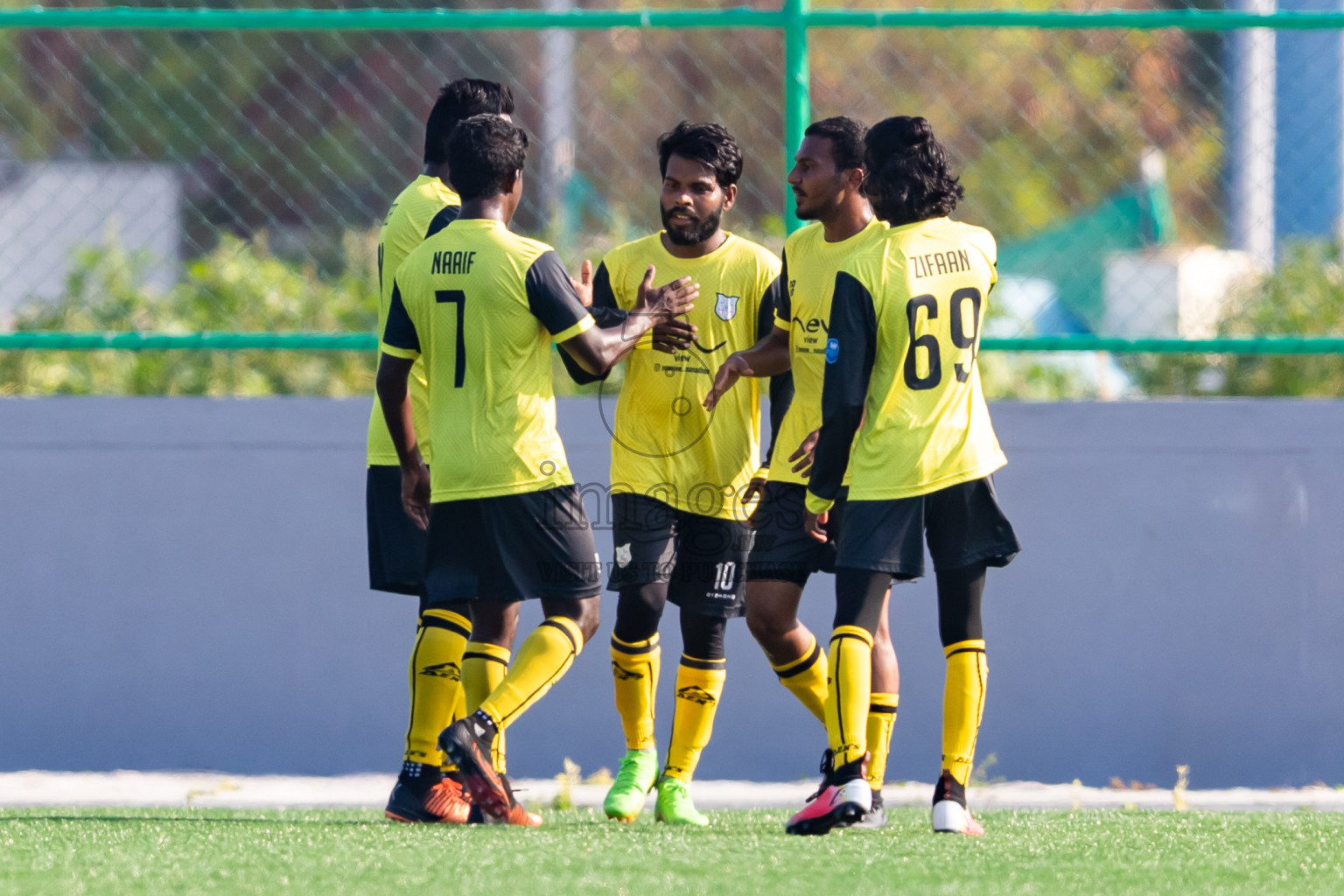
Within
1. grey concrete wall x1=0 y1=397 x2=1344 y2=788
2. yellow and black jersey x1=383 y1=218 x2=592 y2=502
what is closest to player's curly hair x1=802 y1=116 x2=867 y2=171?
yellow and black jersey x1=383 y1=218 x2=592 y2=502

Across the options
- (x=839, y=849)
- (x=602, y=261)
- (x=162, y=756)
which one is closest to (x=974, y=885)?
(x=839, y=849)

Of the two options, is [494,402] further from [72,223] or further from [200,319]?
[72,223]

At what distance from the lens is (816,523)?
442cm

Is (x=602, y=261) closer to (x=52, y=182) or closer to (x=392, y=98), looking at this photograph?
(x=392, y=98)

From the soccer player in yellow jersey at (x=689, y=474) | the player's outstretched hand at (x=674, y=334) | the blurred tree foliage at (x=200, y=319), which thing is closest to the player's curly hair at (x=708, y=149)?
the soccer player in yellow jersey at (x=689, y=474)

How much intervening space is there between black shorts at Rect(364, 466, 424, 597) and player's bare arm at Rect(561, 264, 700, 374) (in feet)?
2.27

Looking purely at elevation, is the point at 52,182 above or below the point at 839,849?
above

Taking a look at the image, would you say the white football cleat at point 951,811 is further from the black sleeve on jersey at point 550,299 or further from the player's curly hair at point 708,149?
the player's curly hair at point 708,149

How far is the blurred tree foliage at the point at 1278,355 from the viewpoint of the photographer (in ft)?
19.9

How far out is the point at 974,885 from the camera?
138 inches

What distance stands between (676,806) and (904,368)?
142cm

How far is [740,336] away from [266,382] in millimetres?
2399

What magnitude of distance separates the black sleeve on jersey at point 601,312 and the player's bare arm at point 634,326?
55mm

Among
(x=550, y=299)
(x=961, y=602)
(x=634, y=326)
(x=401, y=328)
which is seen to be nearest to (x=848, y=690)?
(x=961, y=602)
